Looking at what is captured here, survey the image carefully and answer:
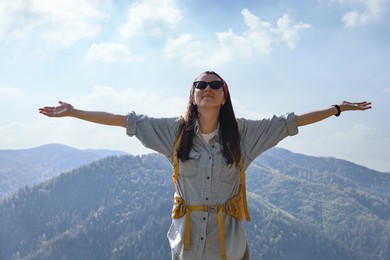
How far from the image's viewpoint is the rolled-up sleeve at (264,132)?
13.6ft

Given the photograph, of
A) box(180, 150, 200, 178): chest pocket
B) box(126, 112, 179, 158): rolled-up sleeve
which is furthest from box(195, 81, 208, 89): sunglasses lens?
box(180, 150, 200, 178): chest pocket

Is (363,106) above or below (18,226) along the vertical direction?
above

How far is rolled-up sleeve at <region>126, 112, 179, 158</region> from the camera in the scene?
165 inches

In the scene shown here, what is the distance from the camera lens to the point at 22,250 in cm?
18338

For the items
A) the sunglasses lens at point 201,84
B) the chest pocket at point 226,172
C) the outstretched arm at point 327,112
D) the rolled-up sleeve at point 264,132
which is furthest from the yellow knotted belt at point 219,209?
the outstretched arm at point 327,112

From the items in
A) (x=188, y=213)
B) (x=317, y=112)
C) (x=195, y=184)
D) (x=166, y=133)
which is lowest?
(x=188, y=213)

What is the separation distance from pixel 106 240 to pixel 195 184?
17758 centimetres

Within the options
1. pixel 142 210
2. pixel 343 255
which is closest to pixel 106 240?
pixel 142 210

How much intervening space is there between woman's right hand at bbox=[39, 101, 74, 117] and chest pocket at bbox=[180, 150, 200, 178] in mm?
1368

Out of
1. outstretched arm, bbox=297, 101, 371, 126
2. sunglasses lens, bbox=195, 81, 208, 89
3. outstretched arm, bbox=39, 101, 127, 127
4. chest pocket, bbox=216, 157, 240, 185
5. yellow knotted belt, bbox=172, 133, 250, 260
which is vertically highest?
sunglasses lens, bbox=195, 81, 208, 89

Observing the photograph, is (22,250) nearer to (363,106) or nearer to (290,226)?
(290,226)

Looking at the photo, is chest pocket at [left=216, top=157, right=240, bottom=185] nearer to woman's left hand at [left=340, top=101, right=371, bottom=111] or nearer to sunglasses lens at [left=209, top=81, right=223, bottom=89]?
sunglasses lens at [left=209, top=81, right=223, bottom=89]

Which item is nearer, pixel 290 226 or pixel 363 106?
pixel 363 106

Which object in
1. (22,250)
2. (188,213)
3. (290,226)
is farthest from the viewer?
(290,226)
